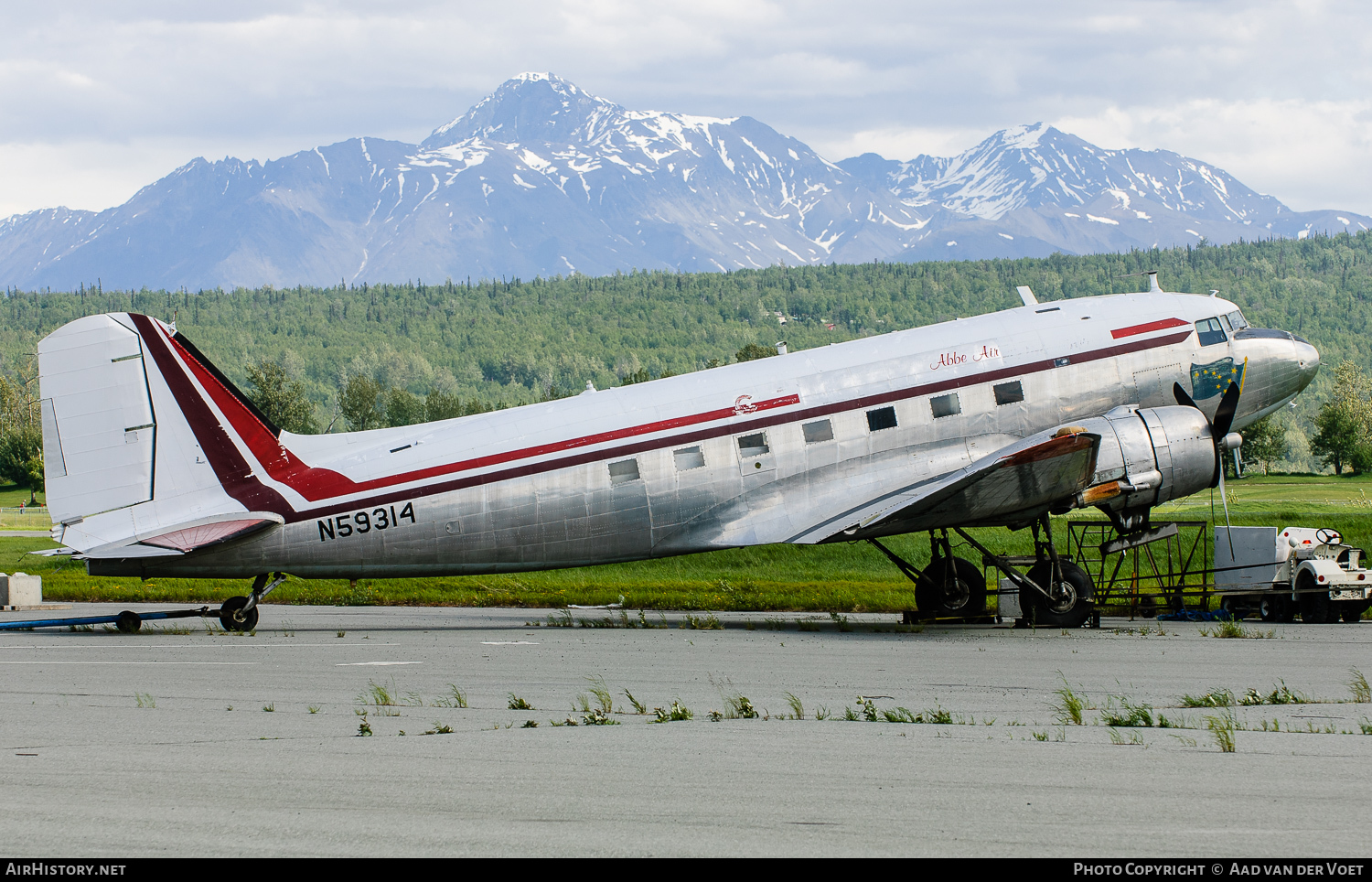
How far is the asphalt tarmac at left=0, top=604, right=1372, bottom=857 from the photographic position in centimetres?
703

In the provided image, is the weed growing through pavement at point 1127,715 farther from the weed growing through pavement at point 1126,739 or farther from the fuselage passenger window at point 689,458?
the fuselage passenger window at point 689,458

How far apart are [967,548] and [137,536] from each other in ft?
113

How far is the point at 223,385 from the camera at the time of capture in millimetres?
21688

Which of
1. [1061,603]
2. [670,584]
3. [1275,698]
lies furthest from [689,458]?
[670,584]

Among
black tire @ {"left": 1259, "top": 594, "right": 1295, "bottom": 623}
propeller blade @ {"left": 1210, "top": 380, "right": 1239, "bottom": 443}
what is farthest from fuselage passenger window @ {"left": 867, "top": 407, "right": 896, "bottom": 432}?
black tire @ {"left": 1259, "top": 594, "right": 1295, "bottom": 623}

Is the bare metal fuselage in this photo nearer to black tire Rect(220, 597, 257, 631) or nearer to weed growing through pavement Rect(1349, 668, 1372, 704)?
black tire Rect(220, 597, 257, 631)

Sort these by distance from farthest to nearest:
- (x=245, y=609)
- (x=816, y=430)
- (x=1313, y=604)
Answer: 1. (x=1313, y=604)
2. (x=816, y=430)
3. (x=245, y=609)

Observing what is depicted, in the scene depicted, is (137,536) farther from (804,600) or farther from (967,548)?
(967,548)

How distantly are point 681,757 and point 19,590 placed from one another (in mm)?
28083

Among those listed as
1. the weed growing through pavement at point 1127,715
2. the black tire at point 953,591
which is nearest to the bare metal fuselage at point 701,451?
the black tire at point 953,591

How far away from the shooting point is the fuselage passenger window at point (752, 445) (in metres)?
21.9

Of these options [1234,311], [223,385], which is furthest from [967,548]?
[223,385]

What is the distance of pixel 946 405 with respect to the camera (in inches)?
873

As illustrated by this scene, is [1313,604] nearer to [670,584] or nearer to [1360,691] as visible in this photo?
[1360,691]
